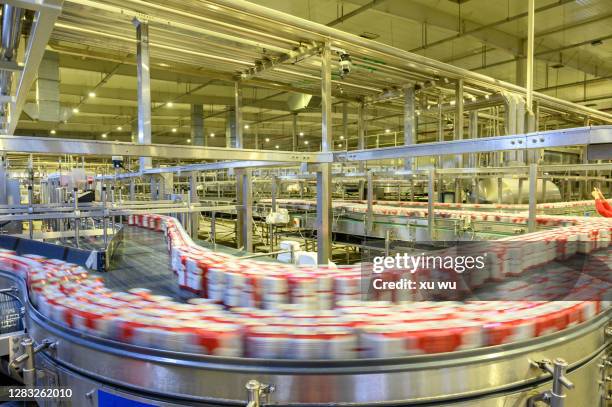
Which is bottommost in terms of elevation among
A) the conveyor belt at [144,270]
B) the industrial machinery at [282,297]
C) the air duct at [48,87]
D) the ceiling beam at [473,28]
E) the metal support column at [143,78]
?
the conveyor belt at [144,270]

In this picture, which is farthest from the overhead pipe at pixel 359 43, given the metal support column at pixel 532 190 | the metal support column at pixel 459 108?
the metal support column at pixel 532 190

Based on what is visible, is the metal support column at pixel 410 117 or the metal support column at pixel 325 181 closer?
the metal support column at pixel 325 181

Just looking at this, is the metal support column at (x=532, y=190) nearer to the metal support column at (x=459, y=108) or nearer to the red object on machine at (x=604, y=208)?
the red object on machine at (x=604, y=208)

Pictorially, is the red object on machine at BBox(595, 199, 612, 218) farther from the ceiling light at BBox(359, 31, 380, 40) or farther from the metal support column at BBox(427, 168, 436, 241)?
the ceiling light at BBox(359, 31, 380, 40)

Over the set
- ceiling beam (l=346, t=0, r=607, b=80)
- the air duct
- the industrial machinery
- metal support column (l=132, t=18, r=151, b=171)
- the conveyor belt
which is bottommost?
the conveyor belt

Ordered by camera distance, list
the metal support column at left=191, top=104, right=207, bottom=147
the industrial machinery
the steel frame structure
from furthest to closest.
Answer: the metal support column at left=191, top=104, right=207, bottom=147
the steel frame structure
the industrial machinery

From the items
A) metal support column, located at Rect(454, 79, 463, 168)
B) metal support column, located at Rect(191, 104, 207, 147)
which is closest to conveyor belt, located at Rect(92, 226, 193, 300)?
metal support column, located at Rect(454, 79, 463, 168)


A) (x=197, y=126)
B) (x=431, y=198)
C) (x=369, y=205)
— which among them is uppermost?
(x=197, y=126)

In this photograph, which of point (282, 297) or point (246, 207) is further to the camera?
point (246, 207)

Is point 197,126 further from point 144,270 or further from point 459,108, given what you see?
point 144,270

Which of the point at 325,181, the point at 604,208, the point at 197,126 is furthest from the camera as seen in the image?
the point at 197,126

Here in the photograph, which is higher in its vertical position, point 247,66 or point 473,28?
point 473,28

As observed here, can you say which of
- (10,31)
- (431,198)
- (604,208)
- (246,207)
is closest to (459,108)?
(431,198)

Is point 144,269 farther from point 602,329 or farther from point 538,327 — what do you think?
point 602,329
